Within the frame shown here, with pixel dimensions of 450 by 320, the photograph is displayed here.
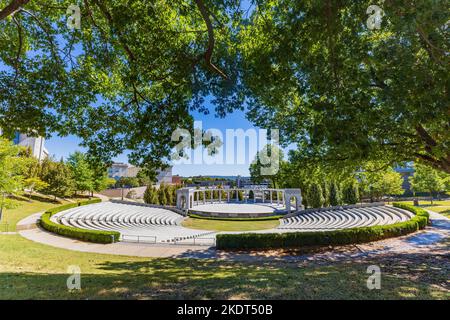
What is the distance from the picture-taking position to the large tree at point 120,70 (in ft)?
26.9

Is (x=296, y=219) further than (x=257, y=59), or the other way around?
(x=296, y=219)

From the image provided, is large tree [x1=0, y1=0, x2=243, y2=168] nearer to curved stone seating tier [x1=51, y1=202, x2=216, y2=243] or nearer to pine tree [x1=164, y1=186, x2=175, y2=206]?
curved stone seating tier [x1=51, y1=202, x2=216, y2=243]

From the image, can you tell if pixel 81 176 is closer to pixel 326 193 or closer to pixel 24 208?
pixel 24 208

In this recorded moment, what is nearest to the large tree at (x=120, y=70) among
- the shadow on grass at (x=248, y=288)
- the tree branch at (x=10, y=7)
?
the tree branch at (x=10, y=7)

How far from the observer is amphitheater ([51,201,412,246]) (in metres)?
21.9

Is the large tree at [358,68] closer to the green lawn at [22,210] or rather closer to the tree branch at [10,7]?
the tree branch at [10,7]

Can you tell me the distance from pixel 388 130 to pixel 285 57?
15.2ft

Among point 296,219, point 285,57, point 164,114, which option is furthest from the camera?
point 296,219

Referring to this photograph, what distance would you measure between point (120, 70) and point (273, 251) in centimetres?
1386

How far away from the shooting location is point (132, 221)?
2794cm
